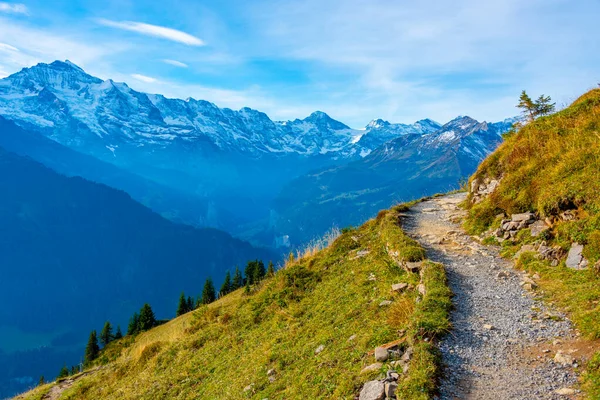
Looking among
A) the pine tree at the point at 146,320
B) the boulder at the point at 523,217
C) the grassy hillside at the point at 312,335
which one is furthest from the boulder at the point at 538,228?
the pine tree at the point at 146,320

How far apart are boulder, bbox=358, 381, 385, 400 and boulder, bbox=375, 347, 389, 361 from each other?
94cm

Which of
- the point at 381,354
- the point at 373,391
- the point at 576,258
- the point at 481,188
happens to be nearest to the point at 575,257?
the point at 576,258

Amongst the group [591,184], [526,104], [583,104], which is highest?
[526,104]

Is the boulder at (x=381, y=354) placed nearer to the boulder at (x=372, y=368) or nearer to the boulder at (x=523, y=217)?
the boulder at (x=372, y=368)

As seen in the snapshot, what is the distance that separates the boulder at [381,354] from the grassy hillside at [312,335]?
1.47ft

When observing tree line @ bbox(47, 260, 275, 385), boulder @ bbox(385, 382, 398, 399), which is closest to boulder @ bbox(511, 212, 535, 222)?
boulder @ bbox(385, 382, 398, 399)

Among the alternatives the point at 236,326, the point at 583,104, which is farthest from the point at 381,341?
the point at 583,104

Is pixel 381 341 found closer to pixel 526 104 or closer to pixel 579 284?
pixel 579 284

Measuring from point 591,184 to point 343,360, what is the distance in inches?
447

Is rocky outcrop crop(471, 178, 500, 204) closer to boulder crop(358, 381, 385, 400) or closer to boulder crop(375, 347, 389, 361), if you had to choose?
boulder crop(375, 347, 389, 361)

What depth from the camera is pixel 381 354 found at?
9.30 m

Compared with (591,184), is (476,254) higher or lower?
lower

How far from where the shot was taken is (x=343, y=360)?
408 inches

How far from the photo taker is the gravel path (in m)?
7.79
